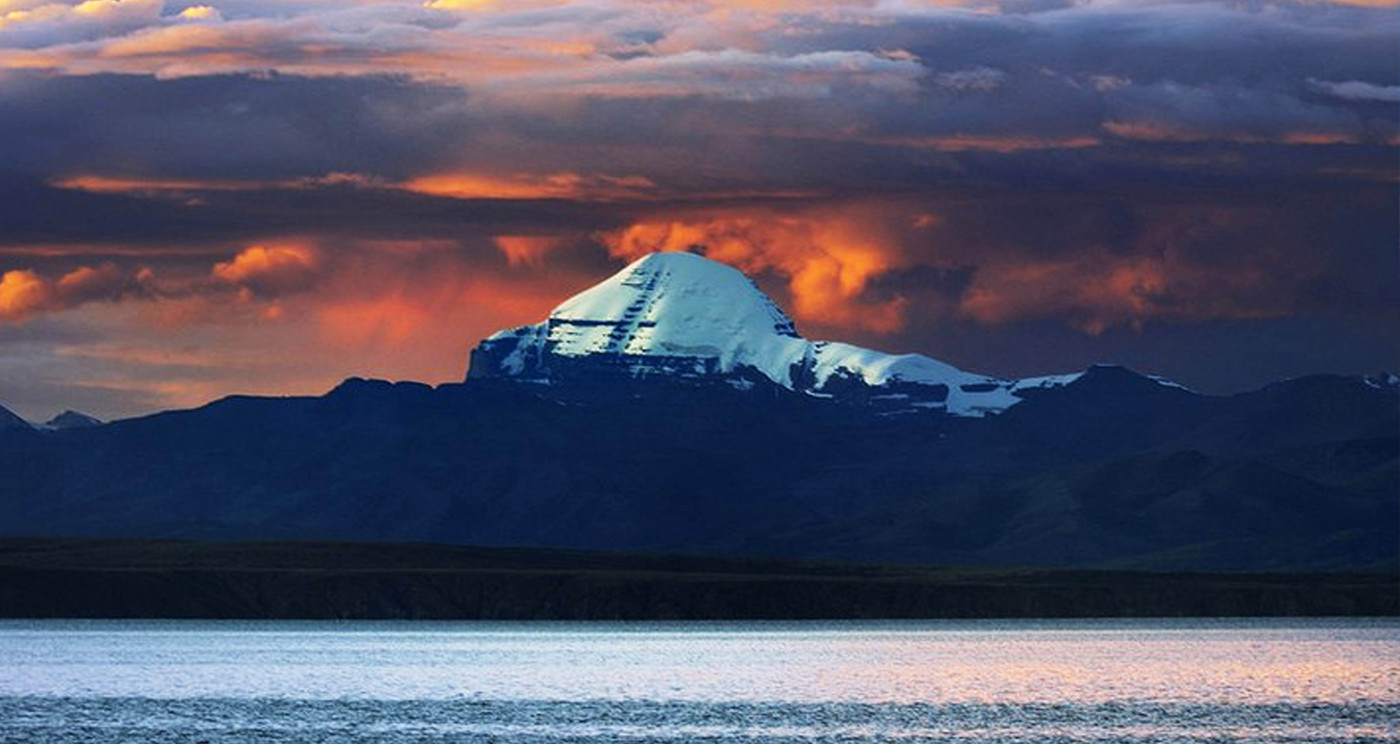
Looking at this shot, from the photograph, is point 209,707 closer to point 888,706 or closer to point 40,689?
Answer: point 40,689

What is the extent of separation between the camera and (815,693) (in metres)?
180

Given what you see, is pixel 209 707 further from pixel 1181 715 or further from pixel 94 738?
pixel 1181 715

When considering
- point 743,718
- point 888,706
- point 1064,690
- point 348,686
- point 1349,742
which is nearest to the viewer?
point 1349,742

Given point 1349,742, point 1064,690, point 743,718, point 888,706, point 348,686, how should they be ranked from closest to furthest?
point 1349,742 < point 743,718 < point 888,706 < point 1064,690 < point 348,686

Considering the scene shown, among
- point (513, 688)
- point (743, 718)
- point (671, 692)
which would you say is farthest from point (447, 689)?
point (743, 718)

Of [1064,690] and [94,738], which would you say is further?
[1064,690]

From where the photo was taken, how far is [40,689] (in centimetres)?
18625

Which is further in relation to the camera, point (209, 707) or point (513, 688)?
point (513, 688)

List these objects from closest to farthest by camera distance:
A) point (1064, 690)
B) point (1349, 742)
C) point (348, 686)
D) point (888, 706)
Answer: point (1349, 742)
point (888, 706)
point (1064, 690)
point (348, 686)

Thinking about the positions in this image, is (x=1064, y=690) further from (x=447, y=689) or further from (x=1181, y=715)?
(x=447, y=689)

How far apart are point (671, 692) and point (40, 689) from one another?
46.7 meters

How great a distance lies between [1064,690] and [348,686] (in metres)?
54.6

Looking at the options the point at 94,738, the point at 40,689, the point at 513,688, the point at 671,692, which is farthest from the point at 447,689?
the point at 94,738

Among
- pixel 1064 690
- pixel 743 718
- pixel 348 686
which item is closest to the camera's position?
pixel 743 718
